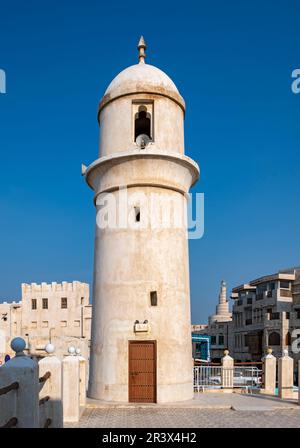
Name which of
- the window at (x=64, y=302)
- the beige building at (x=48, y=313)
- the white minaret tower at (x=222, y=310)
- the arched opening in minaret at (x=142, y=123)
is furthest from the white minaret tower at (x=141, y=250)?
the white minaret tower at (x=222, y=310)

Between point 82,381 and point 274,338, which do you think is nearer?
point 82,381

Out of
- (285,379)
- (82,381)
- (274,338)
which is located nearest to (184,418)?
(82,381)

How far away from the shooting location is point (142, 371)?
13.0 m

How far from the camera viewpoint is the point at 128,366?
42.5 ft

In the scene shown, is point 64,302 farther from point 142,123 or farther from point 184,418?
point 184,418

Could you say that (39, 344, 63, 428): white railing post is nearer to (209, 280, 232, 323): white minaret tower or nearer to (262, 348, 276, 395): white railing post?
(262, 348, 276, 395): white railing post

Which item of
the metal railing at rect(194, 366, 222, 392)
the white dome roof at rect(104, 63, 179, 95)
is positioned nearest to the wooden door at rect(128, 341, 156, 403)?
the metal railing at rect(194, 366, 222, 392)

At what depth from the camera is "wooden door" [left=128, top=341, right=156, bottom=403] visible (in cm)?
1288

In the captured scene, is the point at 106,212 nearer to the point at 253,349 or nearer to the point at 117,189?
the point at 117,189

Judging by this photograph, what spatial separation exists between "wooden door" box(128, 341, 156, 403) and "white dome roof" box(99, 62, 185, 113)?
754cm

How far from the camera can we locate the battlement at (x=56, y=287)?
2040 inches

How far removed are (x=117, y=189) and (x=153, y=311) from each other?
3783 mm

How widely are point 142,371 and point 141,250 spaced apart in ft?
11.2
